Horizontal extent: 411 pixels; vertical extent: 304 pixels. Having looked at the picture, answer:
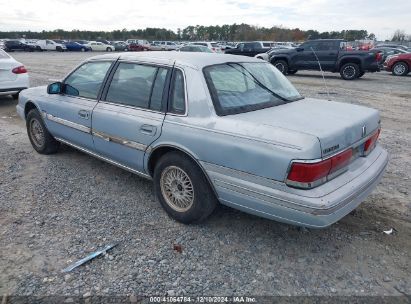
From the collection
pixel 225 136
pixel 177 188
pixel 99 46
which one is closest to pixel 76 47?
A: pixel 99 46

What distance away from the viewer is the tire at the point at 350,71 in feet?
50.7

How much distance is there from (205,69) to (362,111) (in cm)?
156

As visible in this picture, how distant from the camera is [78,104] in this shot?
14.2ft

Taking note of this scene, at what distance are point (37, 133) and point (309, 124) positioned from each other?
4248mm

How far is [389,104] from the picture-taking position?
31.5 feet

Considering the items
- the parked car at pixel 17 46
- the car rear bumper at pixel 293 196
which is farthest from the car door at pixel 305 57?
the parked car at pixel 17 46

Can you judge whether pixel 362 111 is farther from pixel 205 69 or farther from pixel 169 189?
pixel 169 189

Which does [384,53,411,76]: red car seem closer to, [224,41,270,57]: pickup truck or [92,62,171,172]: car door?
[224,41,270,57]: pickup truck

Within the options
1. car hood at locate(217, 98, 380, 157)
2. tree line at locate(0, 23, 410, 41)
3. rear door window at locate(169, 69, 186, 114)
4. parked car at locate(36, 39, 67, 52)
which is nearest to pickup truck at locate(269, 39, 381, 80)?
car hood at locate(217, 98, 380, 157)

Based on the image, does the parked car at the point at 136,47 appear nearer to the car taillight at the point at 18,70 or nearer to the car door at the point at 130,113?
the car taillight at the point at 18,70

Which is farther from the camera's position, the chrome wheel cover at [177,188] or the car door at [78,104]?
the car door at [78,104]

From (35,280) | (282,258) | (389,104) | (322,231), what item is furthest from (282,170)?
(389,104)

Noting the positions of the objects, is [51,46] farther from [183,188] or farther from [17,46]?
[183,188]

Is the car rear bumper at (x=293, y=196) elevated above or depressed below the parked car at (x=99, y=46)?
above
